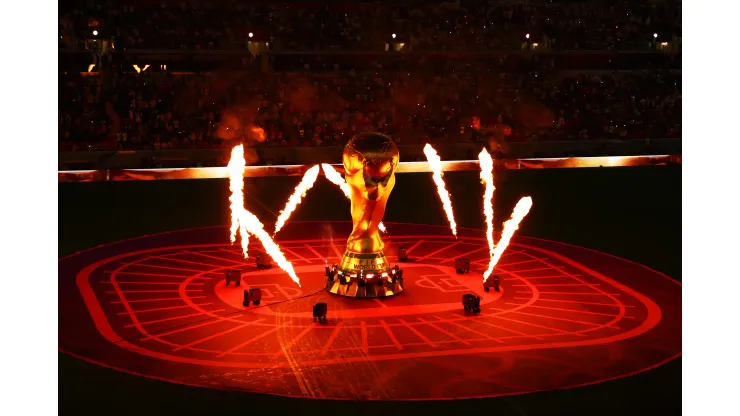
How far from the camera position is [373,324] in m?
6.43

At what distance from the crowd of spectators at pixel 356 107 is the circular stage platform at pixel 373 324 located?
11370mm

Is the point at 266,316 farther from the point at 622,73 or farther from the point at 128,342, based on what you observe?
the point at 622,73

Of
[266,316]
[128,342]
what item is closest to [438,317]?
[266,316]

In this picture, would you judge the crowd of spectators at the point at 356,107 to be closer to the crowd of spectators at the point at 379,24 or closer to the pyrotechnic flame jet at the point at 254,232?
the crowd of spectators at the point at 379,24

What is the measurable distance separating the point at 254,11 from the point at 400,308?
59.8 ft

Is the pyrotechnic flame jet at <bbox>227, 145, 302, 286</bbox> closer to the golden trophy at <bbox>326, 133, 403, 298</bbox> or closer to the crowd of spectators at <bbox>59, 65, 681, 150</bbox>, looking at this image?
the golden trophy at <bbox>326, 133, 403, 298</bbox>

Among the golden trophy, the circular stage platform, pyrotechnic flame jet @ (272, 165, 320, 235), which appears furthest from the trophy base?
pyrotechnic flame jet @ (272, 165, 320, 235)

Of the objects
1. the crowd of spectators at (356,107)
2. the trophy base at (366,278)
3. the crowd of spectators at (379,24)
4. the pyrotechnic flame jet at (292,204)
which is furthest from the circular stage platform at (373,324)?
the crowd of spectators at (379,24)

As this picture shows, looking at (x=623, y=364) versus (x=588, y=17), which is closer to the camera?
(x=623, y=364)

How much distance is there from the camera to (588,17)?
25312 millimetres

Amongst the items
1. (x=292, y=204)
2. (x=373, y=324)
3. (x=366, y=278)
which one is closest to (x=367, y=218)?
(x=366, y=278)

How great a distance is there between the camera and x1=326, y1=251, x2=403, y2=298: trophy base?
7.16 m

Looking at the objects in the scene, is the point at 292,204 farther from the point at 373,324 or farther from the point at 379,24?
the point at 379,24

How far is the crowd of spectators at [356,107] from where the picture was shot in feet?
64.7
